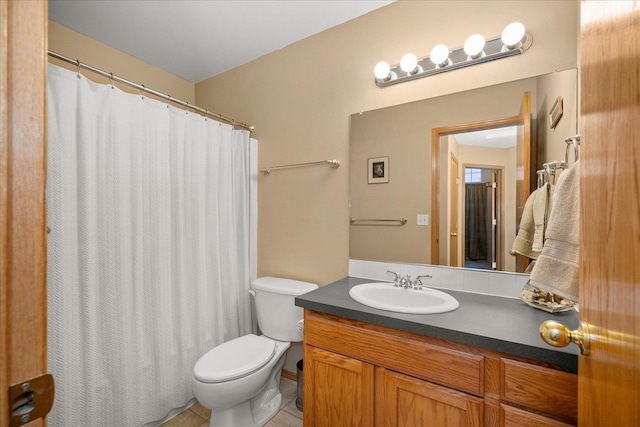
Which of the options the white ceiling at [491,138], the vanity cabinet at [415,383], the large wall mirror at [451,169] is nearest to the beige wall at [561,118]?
the large wall mirror at [451,169]

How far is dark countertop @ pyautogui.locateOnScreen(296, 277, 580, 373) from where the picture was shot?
0.90 meters

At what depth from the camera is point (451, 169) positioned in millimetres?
1599

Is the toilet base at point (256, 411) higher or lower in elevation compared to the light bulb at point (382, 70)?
lower

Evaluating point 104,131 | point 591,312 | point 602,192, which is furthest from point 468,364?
point 104,131

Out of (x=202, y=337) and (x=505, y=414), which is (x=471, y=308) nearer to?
(x=505, y=414)

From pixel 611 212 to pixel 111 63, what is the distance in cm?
287

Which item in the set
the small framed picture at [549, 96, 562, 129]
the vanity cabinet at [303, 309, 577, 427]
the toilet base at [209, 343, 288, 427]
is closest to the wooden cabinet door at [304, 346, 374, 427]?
the vanity cabinet at [303, 309, 577, 427]

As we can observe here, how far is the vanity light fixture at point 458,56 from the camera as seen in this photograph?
1379 mm

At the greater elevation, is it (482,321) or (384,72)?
→ (384,72)

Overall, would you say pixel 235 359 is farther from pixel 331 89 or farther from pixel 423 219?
pixel 331 89

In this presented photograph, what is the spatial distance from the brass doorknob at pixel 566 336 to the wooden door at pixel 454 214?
97cm

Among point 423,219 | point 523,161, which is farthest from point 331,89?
point 523,161

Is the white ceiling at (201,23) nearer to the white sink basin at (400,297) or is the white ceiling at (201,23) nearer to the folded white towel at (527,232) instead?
the folded white towel at (527,232)

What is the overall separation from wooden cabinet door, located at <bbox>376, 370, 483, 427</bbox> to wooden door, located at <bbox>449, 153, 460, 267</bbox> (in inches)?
27.9
